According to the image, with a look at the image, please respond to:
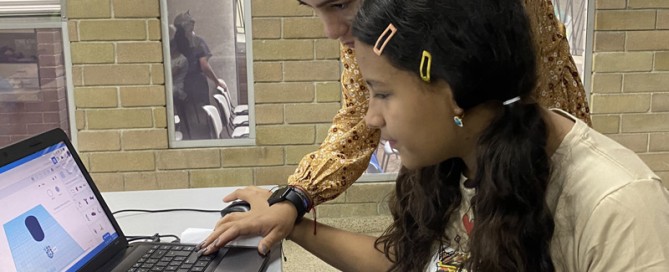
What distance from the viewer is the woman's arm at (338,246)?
122cm

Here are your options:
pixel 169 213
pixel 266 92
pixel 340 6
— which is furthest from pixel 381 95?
pixel 266 92

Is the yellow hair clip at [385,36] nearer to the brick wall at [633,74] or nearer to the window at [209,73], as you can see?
the window at [209,73]

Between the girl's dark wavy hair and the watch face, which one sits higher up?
the girl's dark wavy hair

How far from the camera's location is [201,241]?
1.13 m

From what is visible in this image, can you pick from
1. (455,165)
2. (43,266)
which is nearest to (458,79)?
(455,165)

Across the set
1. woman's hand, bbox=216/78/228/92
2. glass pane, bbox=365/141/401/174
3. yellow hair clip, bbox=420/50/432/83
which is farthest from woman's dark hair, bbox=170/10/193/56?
yellow hair clip, bbox=420/50/432/83

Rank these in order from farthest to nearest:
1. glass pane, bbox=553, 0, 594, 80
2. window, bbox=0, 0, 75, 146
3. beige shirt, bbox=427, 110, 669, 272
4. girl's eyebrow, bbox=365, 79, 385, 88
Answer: glass pane, bbox=553, 0, 594, 80 → window, bbox=0, 0, 75, 146 → girl's eyebrow, bbox=365, 79, 385, 88 → beige shirt, bbox=427, 110, 669, 272

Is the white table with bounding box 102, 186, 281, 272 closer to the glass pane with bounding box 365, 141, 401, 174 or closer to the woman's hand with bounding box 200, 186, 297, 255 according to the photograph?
the woman's hand with bounding box 200, 186, 297, 255

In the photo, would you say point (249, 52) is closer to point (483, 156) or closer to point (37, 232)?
point (37, 232)

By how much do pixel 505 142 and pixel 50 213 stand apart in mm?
717

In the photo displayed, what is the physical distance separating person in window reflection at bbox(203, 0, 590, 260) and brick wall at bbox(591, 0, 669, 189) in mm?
1376

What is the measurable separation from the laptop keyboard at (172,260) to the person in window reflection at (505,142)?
39 cm

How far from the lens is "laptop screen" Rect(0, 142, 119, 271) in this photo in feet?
2.98

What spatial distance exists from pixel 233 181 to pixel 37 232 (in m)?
1.54
